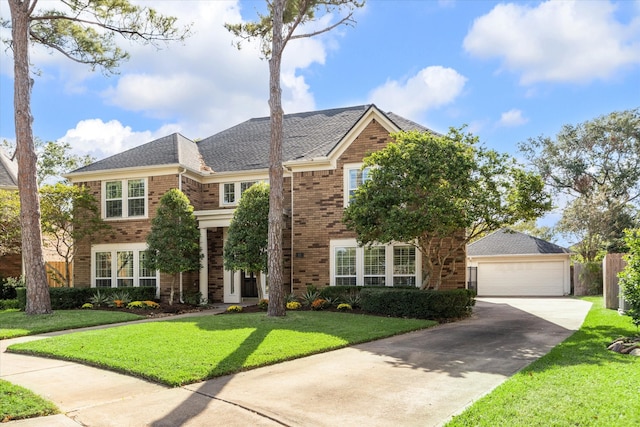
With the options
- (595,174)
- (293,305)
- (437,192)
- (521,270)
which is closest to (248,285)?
(293,305)

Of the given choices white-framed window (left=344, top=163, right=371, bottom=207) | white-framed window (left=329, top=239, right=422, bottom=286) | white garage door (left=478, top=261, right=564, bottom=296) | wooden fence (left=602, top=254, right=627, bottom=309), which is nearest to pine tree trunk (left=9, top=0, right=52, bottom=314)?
white-framed window (left=329, top=239, right=422, bottom=286)

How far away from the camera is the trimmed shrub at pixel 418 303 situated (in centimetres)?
1412

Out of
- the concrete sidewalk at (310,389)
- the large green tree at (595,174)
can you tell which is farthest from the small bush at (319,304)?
the large green tree at (595,174)

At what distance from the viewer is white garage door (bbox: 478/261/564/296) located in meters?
28.1

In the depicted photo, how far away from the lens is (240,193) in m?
20.6

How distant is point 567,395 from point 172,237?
14.5 meters

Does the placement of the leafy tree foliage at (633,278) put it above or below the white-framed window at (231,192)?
below

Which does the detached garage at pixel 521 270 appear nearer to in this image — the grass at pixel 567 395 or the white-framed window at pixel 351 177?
the white-framed window at pixel 351 177

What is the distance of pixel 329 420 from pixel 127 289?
14.8m

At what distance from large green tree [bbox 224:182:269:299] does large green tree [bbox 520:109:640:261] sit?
76.9ft

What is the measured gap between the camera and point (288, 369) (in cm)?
790

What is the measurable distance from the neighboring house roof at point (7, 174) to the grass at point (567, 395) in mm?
23050

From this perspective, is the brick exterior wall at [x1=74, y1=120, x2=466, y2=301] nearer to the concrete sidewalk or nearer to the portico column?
the portico column

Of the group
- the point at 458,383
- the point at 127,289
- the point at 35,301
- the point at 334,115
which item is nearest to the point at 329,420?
the point at 458,383
